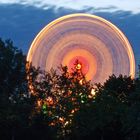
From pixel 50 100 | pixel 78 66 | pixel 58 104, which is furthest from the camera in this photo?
pixel 78 66

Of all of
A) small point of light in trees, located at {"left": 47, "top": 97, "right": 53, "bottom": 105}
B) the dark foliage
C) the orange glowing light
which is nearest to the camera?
the dark foliage

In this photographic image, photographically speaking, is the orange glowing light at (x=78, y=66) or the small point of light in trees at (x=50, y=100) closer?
the small point of light in trees at (x=50, y=100)

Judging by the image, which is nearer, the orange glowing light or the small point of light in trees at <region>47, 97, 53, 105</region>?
the small point of light in trees at <region>47, 97, 53, 105</region>

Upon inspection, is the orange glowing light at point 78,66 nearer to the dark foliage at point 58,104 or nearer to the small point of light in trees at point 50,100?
the dark foliage at point 58,104

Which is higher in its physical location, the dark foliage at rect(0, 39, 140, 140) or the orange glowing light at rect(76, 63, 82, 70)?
the orange glowing light at rect(76, 63, 82, 70)

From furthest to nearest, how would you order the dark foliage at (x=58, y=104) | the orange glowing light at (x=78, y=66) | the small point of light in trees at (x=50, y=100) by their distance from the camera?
the orange glowing light at (x=78, y=66) < the small point of light in trees at (x=50, y=100) < the dark foliage at (x=58, y=104)

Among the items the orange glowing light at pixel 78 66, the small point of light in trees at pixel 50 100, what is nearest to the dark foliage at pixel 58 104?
the small point of light in trees at pixel 50 100

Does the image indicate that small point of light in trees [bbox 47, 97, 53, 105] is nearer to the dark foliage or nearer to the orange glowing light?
the dark foliage

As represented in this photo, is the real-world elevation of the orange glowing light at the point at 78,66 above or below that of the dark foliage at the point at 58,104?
above

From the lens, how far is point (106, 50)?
82.8m

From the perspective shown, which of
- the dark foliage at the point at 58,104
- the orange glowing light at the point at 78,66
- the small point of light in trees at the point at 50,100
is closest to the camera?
the dark foliage at the point at 58,104

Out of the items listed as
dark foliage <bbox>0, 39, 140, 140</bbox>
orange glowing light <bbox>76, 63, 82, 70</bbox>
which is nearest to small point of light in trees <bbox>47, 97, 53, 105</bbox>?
dark foliage <bbox>0, 39, 140, 140</bbox>

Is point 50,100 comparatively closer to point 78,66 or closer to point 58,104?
point 58,104

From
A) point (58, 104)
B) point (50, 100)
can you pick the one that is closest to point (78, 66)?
point (50, 100)
